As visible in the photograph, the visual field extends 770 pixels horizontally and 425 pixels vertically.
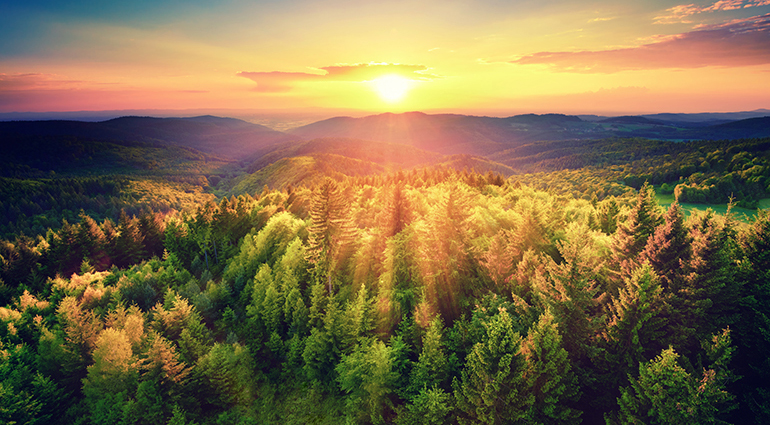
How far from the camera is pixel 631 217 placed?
1168 inches

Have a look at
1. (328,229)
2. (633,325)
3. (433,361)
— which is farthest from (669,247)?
(328,229)

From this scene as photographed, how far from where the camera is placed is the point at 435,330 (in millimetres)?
26469

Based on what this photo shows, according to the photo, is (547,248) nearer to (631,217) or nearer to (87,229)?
(631,217)

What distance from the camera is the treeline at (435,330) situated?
21.4 m

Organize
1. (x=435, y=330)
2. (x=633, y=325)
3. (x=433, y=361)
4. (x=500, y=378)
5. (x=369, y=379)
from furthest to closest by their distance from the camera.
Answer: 1. (x=369, y=379)
2. (x=433, y=361)
3. (x=435, y=330)
4. (x=633, y=325)
5. (x=500, y=378)

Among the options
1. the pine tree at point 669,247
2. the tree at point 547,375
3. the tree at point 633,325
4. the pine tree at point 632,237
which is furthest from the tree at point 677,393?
the pine tree at point 632,237

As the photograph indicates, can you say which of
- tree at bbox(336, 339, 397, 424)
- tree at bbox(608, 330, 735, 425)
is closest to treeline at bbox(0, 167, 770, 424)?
tree at bbox(608, 330, 735, 425)

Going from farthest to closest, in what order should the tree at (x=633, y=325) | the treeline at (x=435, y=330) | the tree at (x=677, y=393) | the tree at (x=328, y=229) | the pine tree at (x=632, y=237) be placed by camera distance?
the tree at (x=328, y=229) < the pine tree at (x=632, y=237) < the tree at (x=633, y=325) < the treeline at (x=435, y=330) < the tree at (x=677, y=393)

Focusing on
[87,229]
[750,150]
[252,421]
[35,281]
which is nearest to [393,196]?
[252,421]

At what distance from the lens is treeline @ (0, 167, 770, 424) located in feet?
70.1

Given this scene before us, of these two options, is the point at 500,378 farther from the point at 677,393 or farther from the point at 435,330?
the point at 677,393

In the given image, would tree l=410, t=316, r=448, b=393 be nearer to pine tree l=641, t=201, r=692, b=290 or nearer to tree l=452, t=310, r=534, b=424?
tree l=452, t=310, r=534, b=424

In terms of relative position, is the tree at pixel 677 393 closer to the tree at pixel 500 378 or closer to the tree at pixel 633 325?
the tree at pixel 633 325

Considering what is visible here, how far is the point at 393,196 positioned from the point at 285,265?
19507 mm
